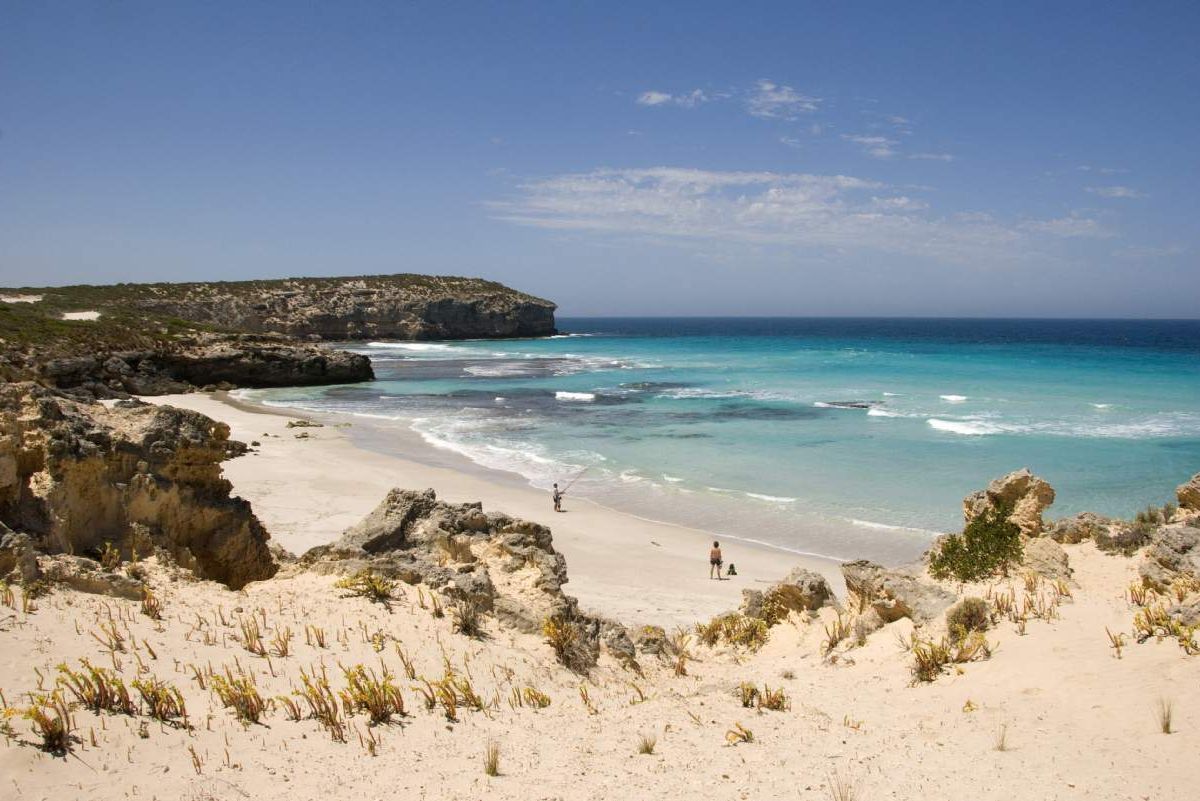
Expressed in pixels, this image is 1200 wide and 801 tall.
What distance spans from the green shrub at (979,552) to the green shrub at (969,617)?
97 cm

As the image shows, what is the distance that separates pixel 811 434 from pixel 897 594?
21696mm

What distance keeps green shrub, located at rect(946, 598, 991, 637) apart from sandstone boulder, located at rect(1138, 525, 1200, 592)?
146 centimetres

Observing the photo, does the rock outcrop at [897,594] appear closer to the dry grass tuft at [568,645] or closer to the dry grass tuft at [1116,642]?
the dry grass tuft at [1116,642]

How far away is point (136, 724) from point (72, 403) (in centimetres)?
452

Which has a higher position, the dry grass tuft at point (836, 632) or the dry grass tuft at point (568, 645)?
the dry grass tuft at point (568, 645)

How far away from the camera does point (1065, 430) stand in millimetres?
28391

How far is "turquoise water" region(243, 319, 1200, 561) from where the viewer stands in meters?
18.4

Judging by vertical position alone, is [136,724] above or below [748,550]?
above

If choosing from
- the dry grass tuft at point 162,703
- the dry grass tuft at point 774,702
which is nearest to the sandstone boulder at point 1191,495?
the dry grass tuft at point 774,702

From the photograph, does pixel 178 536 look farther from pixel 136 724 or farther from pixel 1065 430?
pixel 1065 430

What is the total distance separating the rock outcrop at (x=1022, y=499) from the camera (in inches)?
337

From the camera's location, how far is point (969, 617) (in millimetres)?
6523

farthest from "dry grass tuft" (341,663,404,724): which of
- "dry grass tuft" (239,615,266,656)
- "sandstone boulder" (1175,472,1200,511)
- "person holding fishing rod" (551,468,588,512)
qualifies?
"person holding fishing rod" (551,468,588,512)

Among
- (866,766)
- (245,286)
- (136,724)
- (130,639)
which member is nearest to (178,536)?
(130,639)
